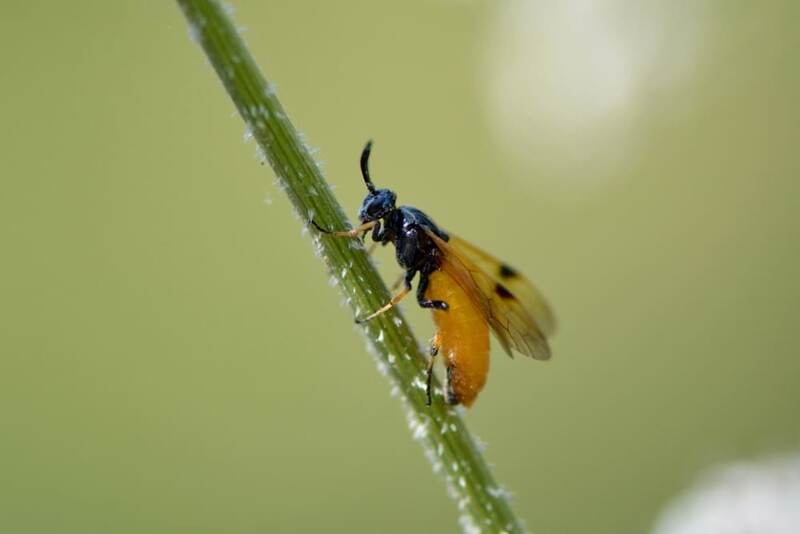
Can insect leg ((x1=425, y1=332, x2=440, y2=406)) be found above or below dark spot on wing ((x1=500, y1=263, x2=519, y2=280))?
below

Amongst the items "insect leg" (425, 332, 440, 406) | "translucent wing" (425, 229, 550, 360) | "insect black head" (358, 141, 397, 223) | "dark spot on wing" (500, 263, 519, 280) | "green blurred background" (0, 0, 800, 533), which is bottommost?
"insect leg" (425, 332, 440, 406)

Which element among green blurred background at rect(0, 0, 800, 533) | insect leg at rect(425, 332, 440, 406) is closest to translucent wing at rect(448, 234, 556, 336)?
insect leg at rect(425, 332, 440, 406)

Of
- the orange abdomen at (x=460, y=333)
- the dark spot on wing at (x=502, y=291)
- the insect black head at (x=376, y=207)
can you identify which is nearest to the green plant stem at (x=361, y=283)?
the orange abdomen at (x=460, y=333)

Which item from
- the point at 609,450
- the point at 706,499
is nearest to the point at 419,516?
the point at 609,450

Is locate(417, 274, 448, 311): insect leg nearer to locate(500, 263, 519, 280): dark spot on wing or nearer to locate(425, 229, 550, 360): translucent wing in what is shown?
locate(425, 229, 550, 360): translucent wing

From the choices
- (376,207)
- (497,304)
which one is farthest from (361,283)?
(497,304)

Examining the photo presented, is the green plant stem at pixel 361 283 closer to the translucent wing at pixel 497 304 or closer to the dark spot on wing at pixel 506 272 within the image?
the translucent wing at pixel 497 304

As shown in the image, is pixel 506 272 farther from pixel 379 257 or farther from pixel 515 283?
pixel 379 257
